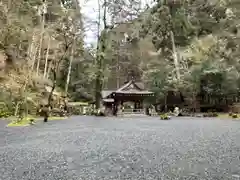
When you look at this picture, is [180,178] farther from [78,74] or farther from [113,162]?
[78,74]

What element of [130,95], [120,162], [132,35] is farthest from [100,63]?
[120,162]

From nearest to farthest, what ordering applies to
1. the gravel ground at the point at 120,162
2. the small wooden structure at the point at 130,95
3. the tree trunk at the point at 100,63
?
1. the gravel ground at the point at 120,162
2. the tree trunk at the point at 100,63
3. the small wooden structure at the point at 130,95

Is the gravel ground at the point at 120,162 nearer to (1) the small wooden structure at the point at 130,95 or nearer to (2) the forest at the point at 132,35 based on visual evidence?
(2) the forest at the point at 132,35

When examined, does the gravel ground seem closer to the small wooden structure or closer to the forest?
the forest

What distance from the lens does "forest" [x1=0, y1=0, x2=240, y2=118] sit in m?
19.1

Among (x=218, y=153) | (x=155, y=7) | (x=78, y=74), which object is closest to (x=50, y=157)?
(x=218, y=153)

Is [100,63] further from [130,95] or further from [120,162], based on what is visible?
[120,162]

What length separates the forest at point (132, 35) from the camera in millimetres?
19125

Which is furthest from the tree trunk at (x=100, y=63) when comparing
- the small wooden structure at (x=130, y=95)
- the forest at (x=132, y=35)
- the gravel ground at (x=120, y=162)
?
the gravel ground at (x=120, y=162)

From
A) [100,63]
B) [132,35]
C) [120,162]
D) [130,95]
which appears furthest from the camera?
[132,35]

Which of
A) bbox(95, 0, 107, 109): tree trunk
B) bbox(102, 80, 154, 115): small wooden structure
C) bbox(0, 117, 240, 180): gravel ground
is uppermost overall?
bbox(95, 0, 107, 109): tree trunk

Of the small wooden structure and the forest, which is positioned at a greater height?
the forest

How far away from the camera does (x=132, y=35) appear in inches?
1005

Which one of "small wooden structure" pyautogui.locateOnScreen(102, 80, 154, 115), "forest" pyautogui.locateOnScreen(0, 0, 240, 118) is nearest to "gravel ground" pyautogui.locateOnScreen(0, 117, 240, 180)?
"forest" pyautogui.locateOnScreen(0, 0, 240, 118)
